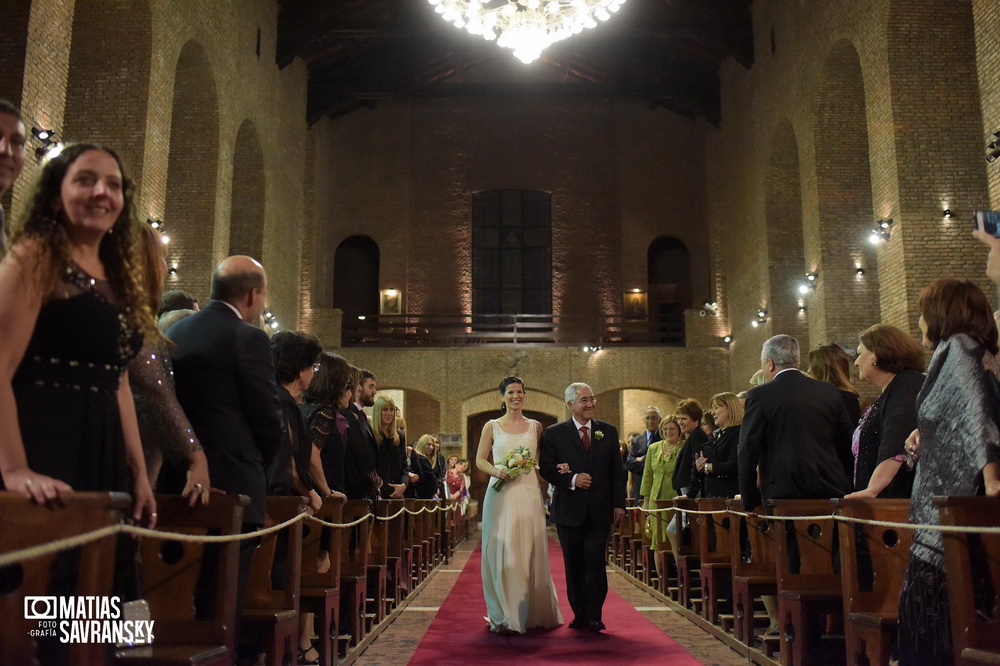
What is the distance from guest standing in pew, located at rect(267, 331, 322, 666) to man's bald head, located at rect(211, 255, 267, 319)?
840mm

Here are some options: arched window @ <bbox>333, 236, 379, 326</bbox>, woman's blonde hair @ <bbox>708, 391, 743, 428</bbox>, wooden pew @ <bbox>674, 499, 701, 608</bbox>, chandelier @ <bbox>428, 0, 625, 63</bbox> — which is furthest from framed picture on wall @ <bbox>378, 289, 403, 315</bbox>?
woman's blonde hair @ <bbox>708, 391, 743, 428</bbox>

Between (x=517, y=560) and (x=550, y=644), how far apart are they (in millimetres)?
628

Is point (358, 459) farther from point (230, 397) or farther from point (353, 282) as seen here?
point (353, 282)

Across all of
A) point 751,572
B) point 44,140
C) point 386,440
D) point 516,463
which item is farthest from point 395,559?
point 44,140

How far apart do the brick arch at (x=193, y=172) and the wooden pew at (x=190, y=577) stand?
11.5m

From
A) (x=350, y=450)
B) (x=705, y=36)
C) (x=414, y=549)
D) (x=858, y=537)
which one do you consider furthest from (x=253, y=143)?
(x=858, y=537)

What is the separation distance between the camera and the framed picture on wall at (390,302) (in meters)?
22.2

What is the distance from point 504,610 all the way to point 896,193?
8.43m

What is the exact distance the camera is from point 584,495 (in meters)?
5.88

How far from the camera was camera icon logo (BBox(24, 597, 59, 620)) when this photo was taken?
1872mm

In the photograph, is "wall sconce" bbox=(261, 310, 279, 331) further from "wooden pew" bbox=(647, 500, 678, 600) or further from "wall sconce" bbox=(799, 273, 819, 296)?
"wooden pew" bbox=(647, 500, 678, 600)

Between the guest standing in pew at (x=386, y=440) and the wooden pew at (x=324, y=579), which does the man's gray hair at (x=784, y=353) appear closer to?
the wooden pew at (x=324, y=579)

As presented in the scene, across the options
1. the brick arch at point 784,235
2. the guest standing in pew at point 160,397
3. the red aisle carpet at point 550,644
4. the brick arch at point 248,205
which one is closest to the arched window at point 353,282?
the brick arch at point 248,205

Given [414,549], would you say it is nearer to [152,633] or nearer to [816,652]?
[816,652]
